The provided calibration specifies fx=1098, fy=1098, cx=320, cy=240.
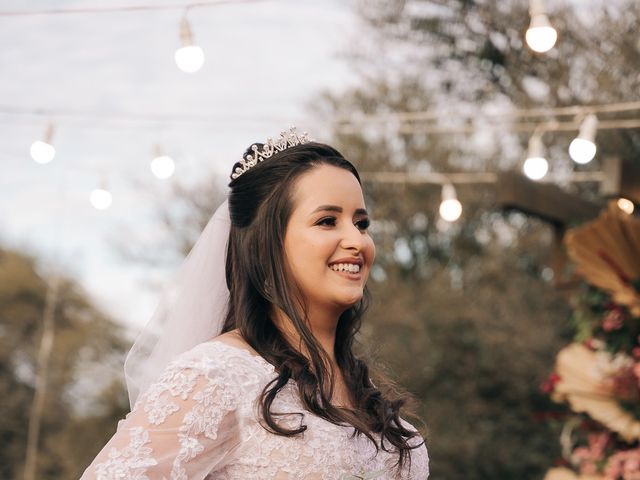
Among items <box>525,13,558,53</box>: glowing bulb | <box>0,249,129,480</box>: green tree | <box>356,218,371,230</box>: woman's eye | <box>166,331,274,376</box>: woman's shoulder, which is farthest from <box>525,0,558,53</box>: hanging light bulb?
<box>0,249,129,480</box>: green tree

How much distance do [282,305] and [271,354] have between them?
0.37ft

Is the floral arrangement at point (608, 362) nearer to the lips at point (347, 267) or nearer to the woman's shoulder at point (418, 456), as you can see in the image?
the woman's shoulder at point (418, 456)

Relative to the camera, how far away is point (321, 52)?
15.6 meters

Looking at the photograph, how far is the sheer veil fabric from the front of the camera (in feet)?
9.03

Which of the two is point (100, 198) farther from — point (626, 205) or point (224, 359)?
point (224, 359)

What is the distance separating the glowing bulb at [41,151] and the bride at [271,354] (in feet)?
12.0

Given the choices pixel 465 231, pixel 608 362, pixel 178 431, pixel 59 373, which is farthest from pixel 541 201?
pixel 59 373

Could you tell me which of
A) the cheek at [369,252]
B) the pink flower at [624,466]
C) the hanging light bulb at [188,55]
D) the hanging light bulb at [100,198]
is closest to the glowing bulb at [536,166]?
the pink flower at [624,466]

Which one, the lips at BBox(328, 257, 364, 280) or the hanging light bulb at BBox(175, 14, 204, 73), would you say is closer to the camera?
the lips at BBox(328, 257, 364, 280)

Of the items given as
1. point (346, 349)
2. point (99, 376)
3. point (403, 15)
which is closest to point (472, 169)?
point (403, 15)

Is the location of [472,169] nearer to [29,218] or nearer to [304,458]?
[29,218]

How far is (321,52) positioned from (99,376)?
22.4 feet

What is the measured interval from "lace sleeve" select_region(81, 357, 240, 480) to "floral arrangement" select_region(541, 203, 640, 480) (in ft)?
11.7

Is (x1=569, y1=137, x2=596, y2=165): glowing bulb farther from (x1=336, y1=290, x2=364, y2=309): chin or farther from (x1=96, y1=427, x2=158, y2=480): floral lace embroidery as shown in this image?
(x1=96, y1=427, x2=158, y2=480): floral lace embroidery
